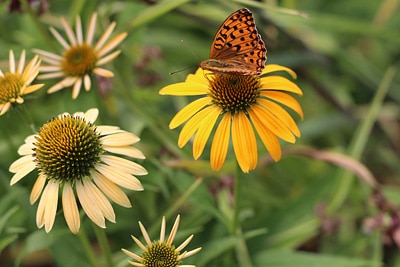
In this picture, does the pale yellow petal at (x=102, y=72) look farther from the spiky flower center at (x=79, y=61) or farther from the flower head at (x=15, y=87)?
the flower head at (x=15, y=87)

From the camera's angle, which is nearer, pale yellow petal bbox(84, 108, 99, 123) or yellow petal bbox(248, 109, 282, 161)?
yellow petal bbox(248, 109, 282, 161)

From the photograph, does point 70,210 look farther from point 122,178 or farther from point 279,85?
point 279,85

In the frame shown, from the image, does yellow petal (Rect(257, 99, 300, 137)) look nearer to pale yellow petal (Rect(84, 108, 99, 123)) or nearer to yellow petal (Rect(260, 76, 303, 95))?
yellow petal (Rect(260, 76, 303, 95))

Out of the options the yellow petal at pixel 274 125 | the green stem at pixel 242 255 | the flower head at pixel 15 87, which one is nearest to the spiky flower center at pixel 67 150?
the flower head at pixel 15 87

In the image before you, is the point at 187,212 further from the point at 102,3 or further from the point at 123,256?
the point at 102,3

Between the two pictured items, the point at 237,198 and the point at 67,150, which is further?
the point at 237,198

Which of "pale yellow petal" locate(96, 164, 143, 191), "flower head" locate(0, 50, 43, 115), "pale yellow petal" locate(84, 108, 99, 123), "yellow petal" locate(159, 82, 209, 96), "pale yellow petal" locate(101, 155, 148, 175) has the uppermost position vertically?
"flower head" locate(0, 50, 43, 115)

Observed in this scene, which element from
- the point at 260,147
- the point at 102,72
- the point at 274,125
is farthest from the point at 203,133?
the point at 260,147

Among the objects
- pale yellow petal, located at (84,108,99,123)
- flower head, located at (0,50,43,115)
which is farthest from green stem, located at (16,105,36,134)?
pale yellow petal, located at (84,108,99,123)
